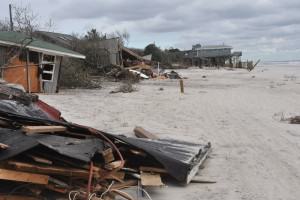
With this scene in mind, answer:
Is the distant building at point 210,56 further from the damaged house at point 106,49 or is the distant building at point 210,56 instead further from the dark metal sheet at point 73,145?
the dark metal sheet at point 73,145

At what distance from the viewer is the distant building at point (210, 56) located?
81.8 meters

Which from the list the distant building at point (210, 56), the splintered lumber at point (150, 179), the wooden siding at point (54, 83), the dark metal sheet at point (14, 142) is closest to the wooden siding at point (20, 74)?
the wooden siding at point (54, 83)

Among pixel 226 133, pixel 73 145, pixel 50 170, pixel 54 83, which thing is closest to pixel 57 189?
pixel 50 170

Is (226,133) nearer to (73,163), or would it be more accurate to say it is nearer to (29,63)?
(73,163)

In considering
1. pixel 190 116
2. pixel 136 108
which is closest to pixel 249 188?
pixel 190 116

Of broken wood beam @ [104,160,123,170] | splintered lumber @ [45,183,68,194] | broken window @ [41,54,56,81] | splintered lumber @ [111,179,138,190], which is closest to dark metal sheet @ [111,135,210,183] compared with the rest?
splintered lumber @ [111,179,138,190]

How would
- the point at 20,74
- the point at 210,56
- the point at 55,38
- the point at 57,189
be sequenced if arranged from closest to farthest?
the point at 57,189, the point at 20,74, the point at 55,38, the point at 210,56

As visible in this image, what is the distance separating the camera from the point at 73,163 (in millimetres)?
5793

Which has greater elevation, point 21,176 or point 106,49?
point 106,49

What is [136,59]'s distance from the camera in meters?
44.9

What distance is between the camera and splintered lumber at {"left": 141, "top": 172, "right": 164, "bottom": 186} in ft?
21.2

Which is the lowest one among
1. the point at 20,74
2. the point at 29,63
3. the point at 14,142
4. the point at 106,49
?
the point at 14,142

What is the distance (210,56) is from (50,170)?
80510 mm

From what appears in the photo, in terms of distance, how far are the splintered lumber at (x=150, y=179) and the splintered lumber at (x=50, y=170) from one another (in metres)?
0.98
